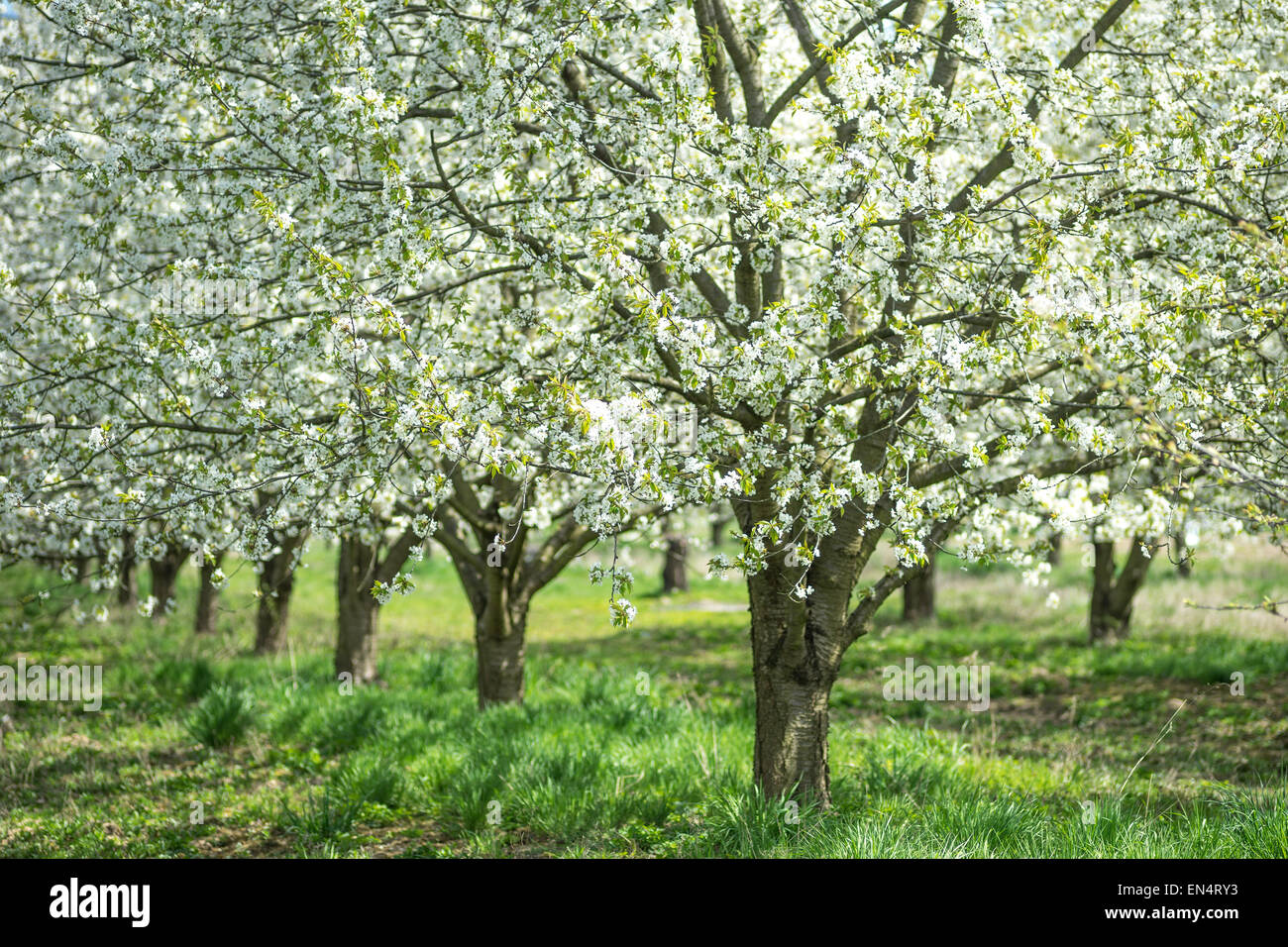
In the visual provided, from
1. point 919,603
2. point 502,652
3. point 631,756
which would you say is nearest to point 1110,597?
point 919,603

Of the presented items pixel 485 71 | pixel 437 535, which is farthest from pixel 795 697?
pixel 485 71

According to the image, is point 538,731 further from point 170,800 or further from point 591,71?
point 591,71

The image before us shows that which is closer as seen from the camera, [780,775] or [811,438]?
[811,438]

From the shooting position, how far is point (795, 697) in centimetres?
645

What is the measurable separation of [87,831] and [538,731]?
3.29 meters

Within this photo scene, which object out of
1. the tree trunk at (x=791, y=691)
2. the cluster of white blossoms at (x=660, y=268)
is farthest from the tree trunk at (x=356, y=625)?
the tree trunk at (x=791, y=691)

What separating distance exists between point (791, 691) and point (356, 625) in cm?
731

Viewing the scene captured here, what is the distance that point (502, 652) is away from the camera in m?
10.0

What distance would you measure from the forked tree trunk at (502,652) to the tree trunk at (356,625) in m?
2.68

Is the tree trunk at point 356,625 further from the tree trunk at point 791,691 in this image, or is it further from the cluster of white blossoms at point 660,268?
the tree trunk at point 791,691

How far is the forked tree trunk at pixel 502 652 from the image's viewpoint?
32.6ft
